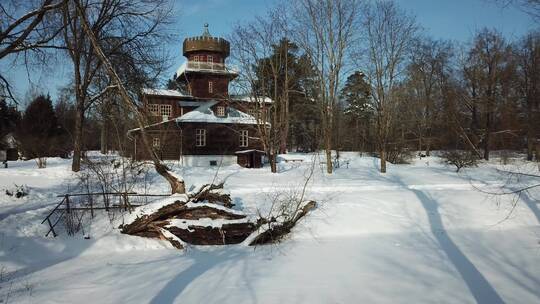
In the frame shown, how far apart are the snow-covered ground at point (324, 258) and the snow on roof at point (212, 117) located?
17126mm

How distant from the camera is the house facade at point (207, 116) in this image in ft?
104

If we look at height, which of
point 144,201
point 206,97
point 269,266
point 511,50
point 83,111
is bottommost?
Result: point 269,266

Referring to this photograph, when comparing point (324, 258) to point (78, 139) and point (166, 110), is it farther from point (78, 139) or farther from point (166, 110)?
point (166, 110)

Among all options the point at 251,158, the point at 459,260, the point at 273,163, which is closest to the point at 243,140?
the point at 251,158

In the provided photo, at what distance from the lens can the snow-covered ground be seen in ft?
23.2

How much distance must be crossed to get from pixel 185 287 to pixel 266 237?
13.4 feet

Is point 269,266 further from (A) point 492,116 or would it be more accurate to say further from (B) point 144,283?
(A) point 492,116

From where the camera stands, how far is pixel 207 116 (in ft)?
108

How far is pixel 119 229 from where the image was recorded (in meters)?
10.9

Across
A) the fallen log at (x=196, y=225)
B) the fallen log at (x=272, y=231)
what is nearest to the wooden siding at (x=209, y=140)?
the fallen log at (x=272, y=231)

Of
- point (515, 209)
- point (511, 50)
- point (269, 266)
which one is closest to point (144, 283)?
point (269, 266)

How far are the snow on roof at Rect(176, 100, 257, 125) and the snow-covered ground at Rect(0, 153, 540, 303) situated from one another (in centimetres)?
1713

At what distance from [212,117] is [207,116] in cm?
42

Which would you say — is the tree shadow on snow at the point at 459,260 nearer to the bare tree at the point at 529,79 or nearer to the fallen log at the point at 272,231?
the fallen log at the point at 272,231
